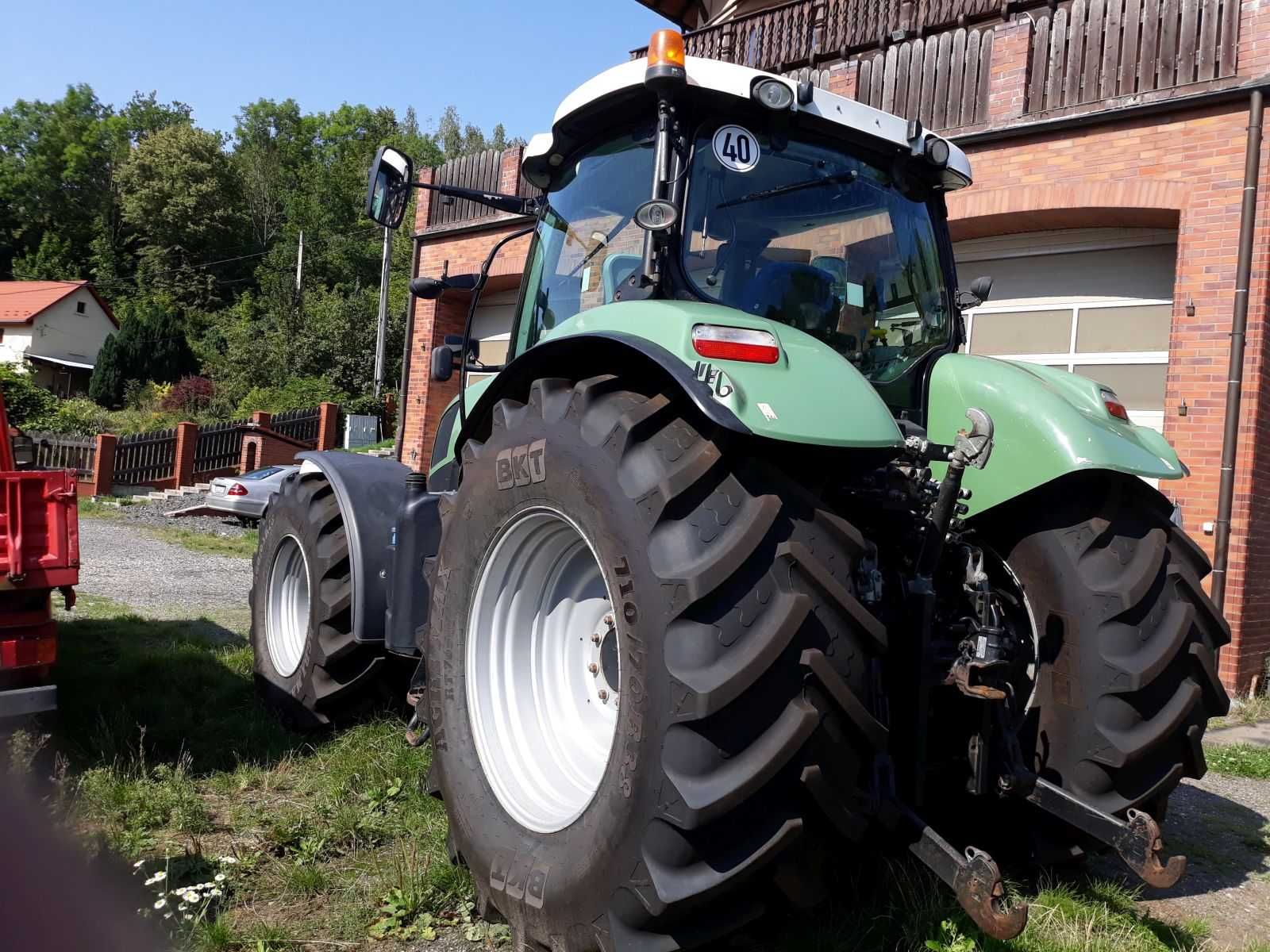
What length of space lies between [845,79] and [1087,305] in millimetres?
3505

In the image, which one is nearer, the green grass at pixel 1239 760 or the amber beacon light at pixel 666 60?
the amber beacon light at pixel 666 60

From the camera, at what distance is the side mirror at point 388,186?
3545mm

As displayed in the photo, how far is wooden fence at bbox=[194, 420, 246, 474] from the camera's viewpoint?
24078 millimetres

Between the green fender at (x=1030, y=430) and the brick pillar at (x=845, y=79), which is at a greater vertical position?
the brick pillar at (x=845, y=79)

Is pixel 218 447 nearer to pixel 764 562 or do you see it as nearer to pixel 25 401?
pixel 25 401

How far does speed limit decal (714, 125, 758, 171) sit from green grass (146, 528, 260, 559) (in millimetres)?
11973

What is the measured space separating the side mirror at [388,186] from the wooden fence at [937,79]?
693cm

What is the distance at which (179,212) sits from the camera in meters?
54.8

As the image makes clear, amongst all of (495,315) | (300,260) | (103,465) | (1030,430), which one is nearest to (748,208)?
(1030,430)

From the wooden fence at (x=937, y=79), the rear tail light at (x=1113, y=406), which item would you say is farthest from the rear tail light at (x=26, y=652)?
the wooden fence at (x=937, y=79)

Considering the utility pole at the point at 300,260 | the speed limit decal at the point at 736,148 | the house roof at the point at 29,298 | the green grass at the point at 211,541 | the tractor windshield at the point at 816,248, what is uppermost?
the utility pole at the point at 300,260

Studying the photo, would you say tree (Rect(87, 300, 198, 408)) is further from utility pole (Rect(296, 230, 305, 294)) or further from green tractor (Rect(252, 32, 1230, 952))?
green tractor (Rect(252, 32, 1230, 952))

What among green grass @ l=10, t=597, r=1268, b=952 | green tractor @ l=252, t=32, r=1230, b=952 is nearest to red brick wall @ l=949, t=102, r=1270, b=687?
green grass @ l=10, t=597, r=1268, b=952

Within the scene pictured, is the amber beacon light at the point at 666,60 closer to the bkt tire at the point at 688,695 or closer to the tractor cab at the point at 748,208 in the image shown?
the tractor cab at the point at 748,208
